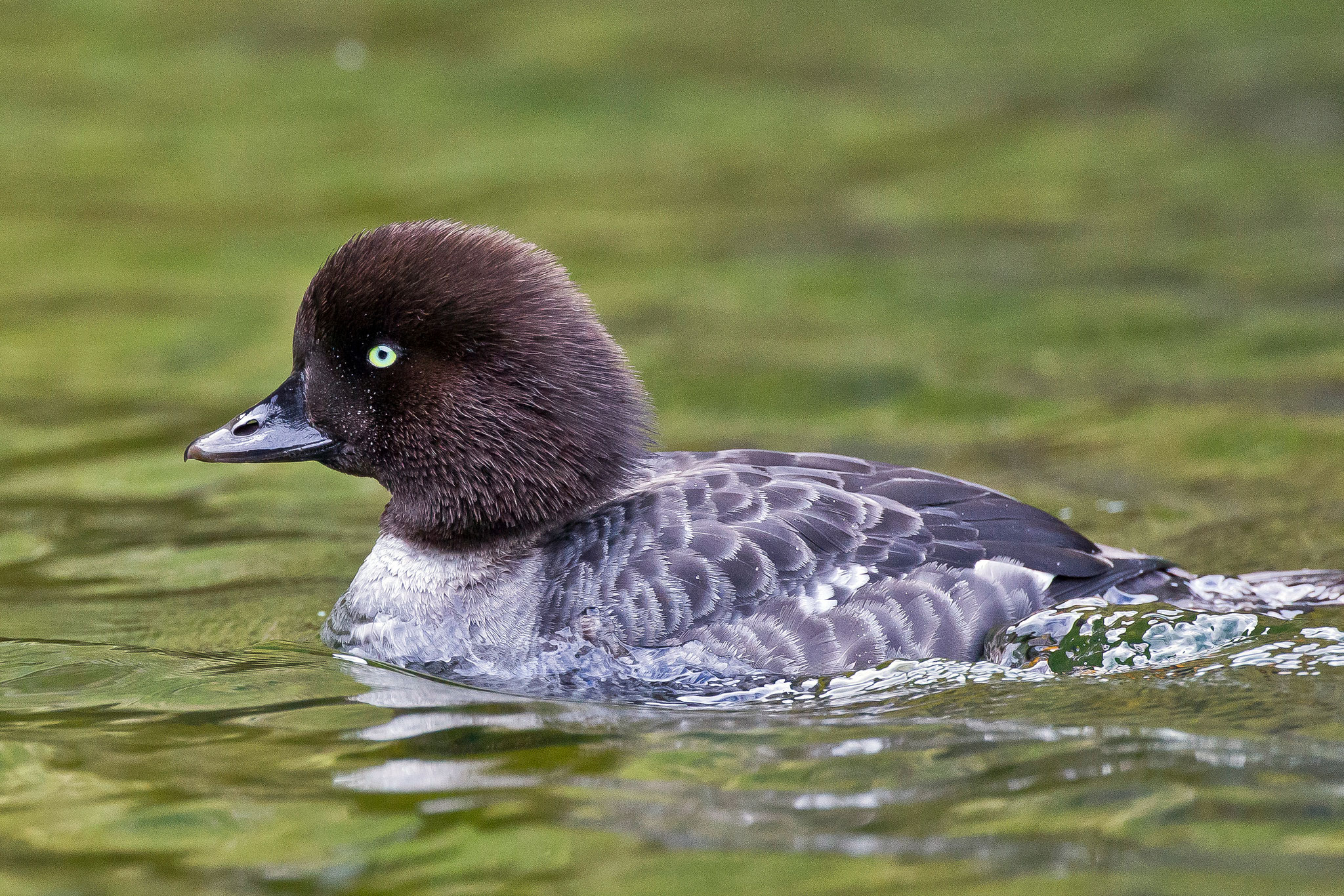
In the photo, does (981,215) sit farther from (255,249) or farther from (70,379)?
(70,379)

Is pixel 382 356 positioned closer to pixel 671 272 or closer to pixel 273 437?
pixel 273 437

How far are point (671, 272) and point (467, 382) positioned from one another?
7446 mm

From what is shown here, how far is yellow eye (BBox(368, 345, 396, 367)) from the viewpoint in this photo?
6367 mm

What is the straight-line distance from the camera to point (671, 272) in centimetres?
1358

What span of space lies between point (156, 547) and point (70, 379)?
3626mm

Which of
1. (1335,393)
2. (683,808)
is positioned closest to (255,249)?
(1335,393)

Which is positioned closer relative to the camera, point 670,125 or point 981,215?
point 981,215

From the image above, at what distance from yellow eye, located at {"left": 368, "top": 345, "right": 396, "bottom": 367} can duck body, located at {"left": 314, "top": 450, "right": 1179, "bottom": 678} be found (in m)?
0.77

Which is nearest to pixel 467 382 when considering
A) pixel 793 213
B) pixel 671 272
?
pixel 671 272

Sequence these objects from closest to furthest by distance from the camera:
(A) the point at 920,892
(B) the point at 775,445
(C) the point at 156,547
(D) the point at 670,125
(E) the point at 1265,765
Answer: (A) the point at 920,892, (E) the point at 1265,765, (C) the point at 156,547, (B) the point at 775,445, (D) the point at 670,125

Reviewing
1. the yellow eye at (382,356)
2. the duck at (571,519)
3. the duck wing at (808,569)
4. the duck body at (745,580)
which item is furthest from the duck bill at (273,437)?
the duck wing at (808,569)

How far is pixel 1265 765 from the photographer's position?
5094 millimetres

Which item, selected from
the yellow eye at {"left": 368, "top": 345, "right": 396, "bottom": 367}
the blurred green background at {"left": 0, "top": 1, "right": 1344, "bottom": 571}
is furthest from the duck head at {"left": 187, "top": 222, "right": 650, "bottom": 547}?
the blurred green background at {"left": 0, "top": 1, "right": 1344, "bottom": 571}

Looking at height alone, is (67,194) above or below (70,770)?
above
